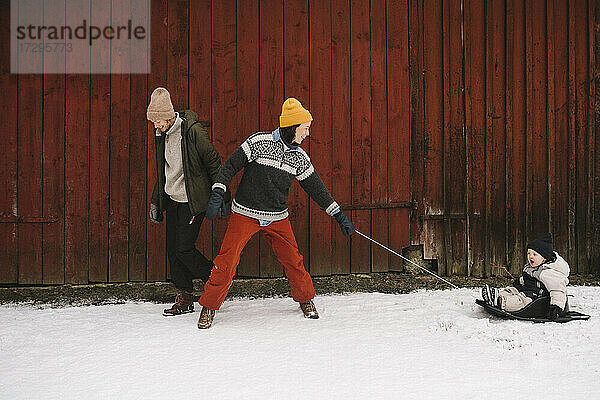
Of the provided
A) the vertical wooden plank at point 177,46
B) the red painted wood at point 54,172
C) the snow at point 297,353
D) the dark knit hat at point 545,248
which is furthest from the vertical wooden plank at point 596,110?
the red painted wood at point 54,172

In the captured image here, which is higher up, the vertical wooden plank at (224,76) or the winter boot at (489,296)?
the vertical wooden plank at (224,76)

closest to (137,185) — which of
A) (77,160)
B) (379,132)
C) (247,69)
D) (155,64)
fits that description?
(77,160)

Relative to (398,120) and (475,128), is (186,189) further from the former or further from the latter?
(475,128)

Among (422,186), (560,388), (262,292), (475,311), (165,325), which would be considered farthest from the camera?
(422,186)

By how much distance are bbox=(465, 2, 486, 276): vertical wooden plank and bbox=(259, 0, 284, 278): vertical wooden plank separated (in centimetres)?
162

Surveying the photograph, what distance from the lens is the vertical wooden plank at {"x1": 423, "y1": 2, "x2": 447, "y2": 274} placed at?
555cm

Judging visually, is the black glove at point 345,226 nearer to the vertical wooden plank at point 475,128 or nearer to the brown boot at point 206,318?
the brown boot at point 206,318

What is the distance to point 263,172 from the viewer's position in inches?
165

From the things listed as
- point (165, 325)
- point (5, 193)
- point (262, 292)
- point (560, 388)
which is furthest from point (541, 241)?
point (5, 193)

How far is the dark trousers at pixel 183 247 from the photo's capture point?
14.6ft

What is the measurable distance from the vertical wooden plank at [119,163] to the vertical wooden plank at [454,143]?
2.72m

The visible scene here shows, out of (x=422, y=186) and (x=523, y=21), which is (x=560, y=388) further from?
(x=523, y=21)

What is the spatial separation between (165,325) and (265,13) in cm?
271

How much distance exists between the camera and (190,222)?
4445 millimetres
